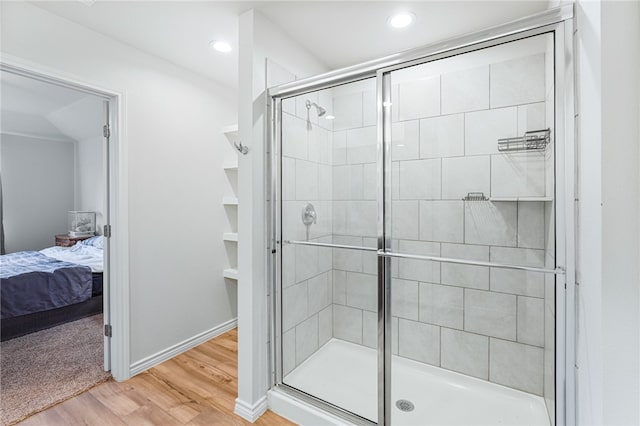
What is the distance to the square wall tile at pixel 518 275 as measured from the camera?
155 cm

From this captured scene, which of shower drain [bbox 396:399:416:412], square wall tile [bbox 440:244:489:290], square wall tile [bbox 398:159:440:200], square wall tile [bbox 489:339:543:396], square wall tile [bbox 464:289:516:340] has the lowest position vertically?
shower drain [bbox 396:399:416:412]

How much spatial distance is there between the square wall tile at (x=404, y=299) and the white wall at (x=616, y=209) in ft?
3.01

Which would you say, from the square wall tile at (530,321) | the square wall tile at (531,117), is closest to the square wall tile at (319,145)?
the square wall tile at (531,117)

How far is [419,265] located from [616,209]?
118 centimetres

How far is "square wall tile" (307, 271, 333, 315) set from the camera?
2.07m

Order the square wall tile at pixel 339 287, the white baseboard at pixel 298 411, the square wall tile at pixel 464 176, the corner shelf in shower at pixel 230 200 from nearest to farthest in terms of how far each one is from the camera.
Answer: the white baseboard at pixel 298 411
the square wall tile at pixel 464 176
the square wall tile at pixel 339 287
the corner shelf in shower at pixel 230 200

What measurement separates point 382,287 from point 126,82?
7.16 ft

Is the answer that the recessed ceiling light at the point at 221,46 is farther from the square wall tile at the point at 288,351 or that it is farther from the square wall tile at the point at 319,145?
the square wall tile at the point at 288,351

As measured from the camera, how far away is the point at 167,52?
224 centimetres

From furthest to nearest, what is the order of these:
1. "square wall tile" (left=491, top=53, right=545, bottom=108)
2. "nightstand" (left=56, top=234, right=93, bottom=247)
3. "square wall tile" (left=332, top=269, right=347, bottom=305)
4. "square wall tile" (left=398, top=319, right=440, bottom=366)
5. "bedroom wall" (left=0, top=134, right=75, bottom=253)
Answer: "bedroom wall" (left=0, top=134, right=75, bottom=253), "nightstand" (left=56, top=234, right=93, bottom=247), "square wall tile" (left=332, top=269, right=347, bottom=305), "square wall tile" (left=398, top=319, right=440, bottom=366), "square wall tile" (left=491, top=53, right=545, bottom=108)

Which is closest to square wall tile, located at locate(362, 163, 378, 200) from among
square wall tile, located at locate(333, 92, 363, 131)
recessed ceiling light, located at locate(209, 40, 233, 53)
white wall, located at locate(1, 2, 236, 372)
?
square wall tile, located at locate(333, 92, 363, 131)

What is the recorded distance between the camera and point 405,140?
175cm

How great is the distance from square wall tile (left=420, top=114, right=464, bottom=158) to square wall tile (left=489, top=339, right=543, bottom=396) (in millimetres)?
1219

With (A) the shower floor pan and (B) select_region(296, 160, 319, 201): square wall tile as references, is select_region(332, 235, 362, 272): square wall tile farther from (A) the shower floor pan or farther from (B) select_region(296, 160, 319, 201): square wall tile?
(A) the shower floor pan
